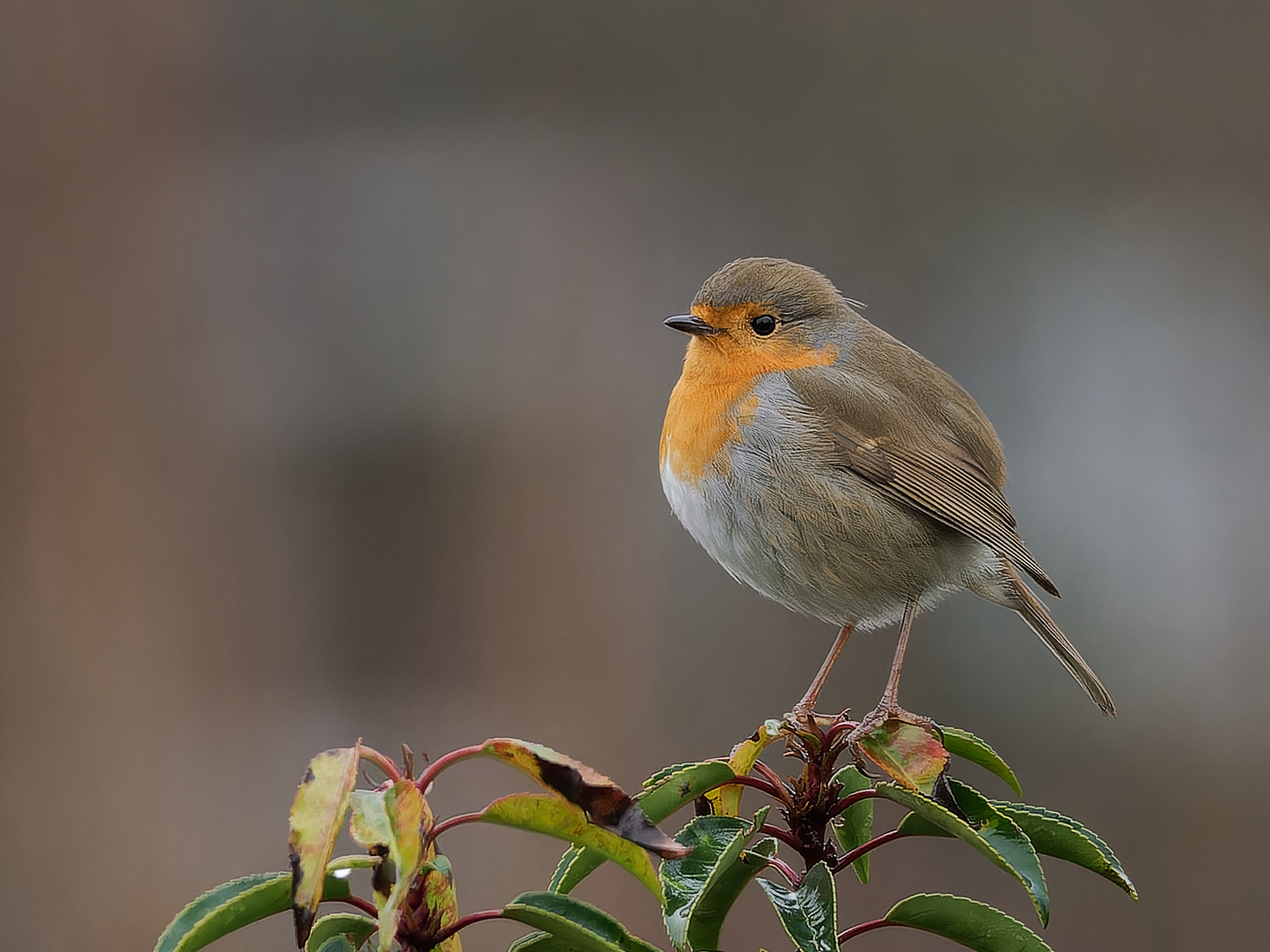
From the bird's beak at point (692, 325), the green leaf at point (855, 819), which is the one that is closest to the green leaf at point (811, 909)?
the green leaf at point (855, 819)

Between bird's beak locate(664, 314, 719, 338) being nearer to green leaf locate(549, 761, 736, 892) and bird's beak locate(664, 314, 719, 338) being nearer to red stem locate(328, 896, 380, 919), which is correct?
green leaf locate(549, 761, 736, 892)

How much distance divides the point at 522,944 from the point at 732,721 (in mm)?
2649

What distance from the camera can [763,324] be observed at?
6.23 feet

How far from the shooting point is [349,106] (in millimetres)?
3928

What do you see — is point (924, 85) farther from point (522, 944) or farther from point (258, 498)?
point (522, 944)

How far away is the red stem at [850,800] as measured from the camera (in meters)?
1.17

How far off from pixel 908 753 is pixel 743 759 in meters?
0.18

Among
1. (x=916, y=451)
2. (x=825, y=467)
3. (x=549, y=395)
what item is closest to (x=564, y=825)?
(x=825, y=467)

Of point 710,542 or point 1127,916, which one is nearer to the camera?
point 710,542

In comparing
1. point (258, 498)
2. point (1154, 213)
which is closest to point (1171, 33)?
point (1154, 213)

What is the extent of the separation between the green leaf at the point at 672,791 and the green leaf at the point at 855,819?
0.44 ft

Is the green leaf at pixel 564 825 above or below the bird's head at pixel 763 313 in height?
below

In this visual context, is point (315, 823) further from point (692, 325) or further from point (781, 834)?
point (692, 325)

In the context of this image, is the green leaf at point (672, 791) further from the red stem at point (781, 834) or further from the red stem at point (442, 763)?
the red stem at point (442, 763)
